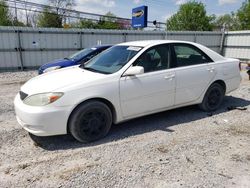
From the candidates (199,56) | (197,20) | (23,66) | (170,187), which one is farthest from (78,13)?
(170,187)

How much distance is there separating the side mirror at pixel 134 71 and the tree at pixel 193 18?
28.4 m

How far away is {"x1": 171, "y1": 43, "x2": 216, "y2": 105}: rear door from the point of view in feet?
14.0

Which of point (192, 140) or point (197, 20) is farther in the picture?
point (197, 20)

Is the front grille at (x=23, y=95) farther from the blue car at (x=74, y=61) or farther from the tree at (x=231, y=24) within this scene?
the tree at (x=231, y=24)

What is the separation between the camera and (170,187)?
8.32ft

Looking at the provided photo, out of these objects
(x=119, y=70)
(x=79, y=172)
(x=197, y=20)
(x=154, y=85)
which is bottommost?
Result: (x=79, y=172)

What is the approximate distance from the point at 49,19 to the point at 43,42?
27.1 m

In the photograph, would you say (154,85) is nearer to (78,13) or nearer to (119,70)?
(119,70)

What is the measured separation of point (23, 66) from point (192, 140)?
10.6 m

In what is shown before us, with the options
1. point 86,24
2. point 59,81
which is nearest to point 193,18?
point 86,24

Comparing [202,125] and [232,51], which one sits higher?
[232,51]

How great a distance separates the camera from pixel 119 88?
3.57m

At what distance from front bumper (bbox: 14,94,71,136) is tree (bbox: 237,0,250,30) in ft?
102

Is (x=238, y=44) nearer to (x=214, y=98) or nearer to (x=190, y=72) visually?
(x=214, y=98)
